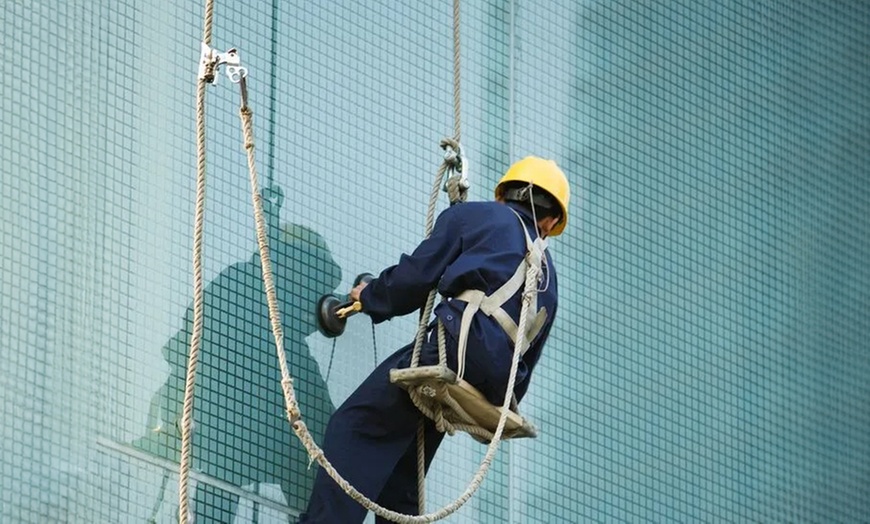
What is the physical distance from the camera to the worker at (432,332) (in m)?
6.09

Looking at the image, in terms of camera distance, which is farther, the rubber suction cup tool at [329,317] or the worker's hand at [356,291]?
the rubber suction cup tool at [329,317]

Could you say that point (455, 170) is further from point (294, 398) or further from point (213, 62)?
point (294, 398)

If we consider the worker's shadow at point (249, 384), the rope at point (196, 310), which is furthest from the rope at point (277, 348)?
the worker's shadow at point (249, 384)

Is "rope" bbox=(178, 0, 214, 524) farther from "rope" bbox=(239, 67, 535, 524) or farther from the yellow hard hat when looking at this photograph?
the yellow hard hat

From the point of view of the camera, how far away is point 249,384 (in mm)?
6426

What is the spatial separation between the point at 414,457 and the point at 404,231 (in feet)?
2.73

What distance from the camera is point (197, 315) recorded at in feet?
19.0

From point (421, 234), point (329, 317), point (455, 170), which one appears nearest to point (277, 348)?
point (329, 317)

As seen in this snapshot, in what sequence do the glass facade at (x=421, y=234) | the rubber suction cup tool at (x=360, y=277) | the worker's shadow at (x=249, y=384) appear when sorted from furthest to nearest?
the rubber suction cup tool at (x=360, y=277) → the worker's shadow at (x=249, y=384) → the glass facade at (x=421, y=234)

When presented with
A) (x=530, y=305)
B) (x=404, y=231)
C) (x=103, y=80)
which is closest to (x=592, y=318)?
(x=404, y=231)

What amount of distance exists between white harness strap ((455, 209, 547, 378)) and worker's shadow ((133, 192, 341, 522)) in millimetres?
663

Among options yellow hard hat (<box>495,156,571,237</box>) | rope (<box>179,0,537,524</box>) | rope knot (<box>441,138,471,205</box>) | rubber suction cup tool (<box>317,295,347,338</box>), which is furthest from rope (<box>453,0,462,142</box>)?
rope (<box>179,0,537,524</box>)

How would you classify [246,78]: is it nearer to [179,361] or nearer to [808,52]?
[179,361]

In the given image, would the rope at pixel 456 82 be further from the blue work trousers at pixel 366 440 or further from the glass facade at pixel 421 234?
the blue work trousers at pixel 366 440
